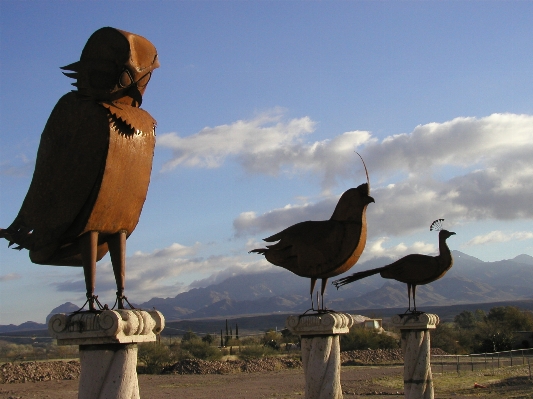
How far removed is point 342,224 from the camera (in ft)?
31.1

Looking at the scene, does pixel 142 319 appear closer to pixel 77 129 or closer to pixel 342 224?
pixel 77 129

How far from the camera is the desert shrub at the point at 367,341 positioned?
3784 cm

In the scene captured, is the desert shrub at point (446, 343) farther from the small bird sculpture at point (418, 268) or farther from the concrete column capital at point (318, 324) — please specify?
the concrete column capital at point (318, 324)

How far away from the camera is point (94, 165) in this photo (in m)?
5.94

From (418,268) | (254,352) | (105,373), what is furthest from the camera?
(254,352)

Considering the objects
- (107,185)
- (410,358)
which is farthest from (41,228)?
(410,358)

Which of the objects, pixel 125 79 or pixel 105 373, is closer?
pixel 105 373

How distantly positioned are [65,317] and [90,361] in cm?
47

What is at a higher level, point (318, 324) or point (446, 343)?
point (318, 324)

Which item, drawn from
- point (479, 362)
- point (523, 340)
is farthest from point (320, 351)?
point (523, 340)

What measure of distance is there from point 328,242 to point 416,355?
4.56 meters

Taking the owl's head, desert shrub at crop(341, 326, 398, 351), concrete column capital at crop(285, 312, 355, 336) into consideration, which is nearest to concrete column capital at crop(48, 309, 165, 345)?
the owl's head

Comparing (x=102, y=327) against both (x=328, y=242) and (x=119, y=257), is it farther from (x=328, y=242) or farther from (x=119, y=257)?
(x=328, y=242)

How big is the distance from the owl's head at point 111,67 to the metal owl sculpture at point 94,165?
10mm
